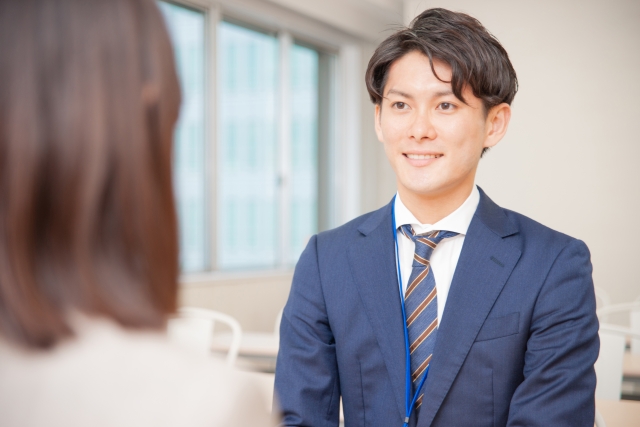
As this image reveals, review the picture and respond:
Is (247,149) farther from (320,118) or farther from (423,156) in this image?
(423,156)

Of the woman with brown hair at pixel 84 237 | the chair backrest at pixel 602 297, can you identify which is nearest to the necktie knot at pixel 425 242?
the woman with brown hair at pixel 84 237

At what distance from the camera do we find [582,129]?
17.2 ft

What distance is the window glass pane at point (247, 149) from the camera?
532 centimetres

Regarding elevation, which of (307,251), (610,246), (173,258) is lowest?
(610,246)

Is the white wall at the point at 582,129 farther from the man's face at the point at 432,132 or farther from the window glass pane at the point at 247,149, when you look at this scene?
the man's face at the point at 432,132

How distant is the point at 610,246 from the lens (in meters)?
5.25

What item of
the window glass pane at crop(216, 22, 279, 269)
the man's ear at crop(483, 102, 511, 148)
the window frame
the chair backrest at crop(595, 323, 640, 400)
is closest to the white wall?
the window frame

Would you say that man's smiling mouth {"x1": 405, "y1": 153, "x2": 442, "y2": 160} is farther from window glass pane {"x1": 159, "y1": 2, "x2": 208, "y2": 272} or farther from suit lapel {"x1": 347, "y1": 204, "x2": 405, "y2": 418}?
window glass pane {"x1": 159, "y1": 2, "x2": 208, "y2": 272}

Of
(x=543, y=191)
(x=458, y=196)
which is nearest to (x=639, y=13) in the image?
(x=543, y=191)

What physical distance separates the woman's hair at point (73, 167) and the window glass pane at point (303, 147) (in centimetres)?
542

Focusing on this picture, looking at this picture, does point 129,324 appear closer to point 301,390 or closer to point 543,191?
point 301,390

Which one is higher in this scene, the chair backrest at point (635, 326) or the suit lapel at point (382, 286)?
the suit lapel at point (382, 286)

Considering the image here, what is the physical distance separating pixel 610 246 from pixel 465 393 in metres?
4.35

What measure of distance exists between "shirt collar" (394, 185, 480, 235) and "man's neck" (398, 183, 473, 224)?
10 millimetres
